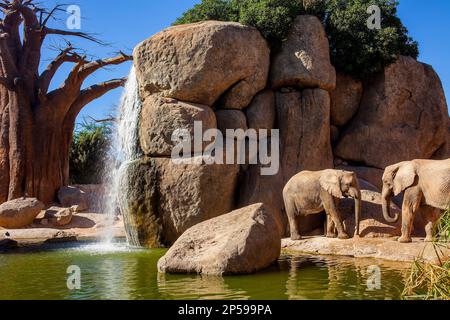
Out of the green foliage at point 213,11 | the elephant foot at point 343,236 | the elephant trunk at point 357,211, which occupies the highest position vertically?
the green foliage at point 213,11

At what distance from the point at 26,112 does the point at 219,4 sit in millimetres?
10870

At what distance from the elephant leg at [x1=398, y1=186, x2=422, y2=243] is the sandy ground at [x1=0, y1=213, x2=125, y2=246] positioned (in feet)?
31.4

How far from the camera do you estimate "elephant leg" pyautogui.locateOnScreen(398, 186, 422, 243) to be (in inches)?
421

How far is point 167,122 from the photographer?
13227 millimetres

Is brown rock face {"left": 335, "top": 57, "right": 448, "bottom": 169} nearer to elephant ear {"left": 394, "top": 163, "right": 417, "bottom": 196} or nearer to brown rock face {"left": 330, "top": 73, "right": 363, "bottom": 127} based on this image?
brown rock face {"left": 330, "top": 73, "right": 363, "bottom": 127}

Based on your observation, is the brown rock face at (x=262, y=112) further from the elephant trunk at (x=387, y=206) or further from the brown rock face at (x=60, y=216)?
the brown rock face at (x=60, y=216)

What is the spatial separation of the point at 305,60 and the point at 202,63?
124 inches

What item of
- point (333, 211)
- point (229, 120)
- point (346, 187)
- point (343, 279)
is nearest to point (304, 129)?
point (229, 120)

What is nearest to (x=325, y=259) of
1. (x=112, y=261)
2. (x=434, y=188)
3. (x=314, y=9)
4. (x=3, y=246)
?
(x=434, y=188)

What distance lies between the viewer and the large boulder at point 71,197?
72.9 ft

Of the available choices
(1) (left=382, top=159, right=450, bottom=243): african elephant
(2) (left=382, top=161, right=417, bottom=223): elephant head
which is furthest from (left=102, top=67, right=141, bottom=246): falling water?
(1) (left=382, top=159, right=450, bottom=243): african elephant

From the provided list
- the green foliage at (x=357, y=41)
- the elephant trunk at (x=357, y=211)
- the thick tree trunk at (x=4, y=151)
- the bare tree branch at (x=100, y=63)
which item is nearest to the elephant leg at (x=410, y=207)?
the elephant trunk at (x=357, y=211)

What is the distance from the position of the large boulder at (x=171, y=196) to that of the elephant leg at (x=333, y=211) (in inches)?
97.7

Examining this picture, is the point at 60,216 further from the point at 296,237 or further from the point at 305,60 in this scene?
the point at 305,60
